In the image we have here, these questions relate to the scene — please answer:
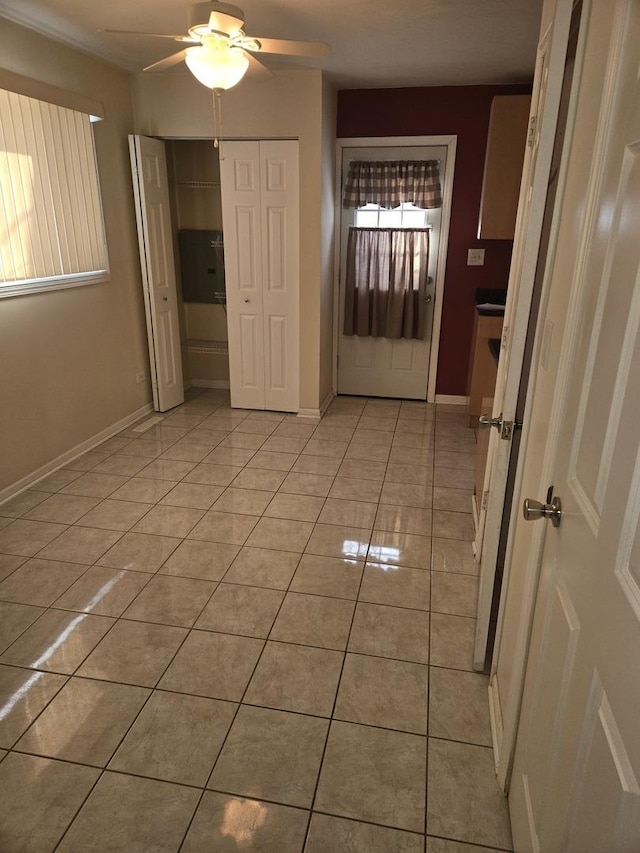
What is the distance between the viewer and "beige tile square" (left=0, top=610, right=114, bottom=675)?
2.06 m

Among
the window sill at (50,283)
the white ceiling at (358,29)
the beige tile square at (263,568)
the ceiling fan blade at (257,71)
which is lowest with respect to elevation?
the beige tile square at (263,568)

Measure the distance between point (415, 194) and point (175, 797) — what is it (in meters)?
4.35

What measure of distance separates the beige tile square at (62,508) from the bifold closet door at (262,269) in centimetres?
189

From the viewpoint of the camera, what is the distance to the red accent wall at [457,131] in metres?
4.37

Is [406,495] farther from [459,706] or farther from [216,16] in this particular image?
[216,16]

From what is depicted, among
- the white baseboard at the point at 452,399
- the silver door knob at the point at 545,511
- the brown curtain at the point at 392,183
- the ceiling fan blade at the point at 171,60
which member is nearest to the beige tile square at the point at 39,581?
the silver door knob at the point at 545,511

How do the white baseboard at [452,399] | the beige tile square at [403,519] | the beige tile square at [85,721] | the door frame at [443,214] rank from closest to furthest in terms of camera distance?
the beige tile square at [85,721] < the beige tile square at [403,519] < the door frame at [443,214] < the white baseboard at [452,399]

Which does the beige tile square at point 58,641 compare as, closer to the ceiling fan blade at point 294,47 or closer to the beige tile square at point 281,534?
the beige tile square at point 281,534

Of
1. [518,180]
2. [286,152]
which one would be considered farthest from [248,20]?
[518,180]

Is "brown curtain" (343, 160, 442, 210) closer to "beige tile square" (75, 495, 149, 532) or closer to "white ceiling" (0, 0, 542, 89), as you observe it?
"white ceiling" (0, 0, 542, 89)

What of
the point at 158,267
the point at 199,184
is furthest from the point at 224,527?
the point at 199,184

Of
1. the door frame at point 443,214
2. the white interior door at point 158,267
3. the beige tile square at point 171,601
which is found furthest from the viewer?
the door frame at point 443,214

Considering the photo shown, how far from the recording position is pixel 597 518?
934 mm

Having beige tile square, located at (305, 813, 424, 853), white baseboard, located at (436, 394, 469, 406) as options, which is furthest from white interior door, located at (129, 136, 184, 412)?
beige tile square, located at (305, 813, 424, 853)
